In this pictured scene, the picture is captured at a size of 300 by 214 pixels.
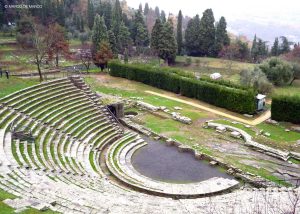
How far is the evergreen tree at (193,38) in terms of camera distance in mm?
76625

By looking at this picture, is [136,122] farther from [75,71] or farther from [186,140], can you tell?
[75,71]

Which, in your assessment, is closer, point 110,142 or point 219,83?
point 110,142

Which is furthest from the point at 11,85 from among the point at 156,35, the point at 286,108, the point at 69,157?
the point at 156,35

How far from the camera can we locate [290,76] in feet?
173

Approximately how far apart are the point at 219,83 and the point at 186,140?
1362 centimetres

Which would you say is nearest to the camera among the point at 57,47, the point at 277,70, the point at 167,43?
the point at 277,70

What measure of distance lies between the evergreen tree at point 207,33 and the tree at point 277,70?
80.9 feet

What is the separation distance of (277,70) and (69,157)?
37.2 m

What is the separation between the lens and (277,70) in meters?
51.0

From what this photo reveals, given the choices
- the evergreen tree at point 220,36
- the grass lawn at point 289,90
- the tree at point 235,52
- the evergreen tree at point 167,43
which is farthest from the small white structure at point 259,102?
the evergreen tree at point 220,36

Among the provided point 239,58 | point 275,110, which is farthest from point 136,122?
point 239,58

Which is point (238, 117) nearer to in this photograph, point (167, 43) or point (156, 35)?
point (167, 43)

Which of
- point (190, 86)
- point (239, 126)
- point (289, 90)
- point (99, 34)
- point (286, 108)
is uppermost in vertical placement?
point (99, 34)

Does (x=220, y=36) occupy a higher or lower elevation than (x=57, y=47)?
higher
